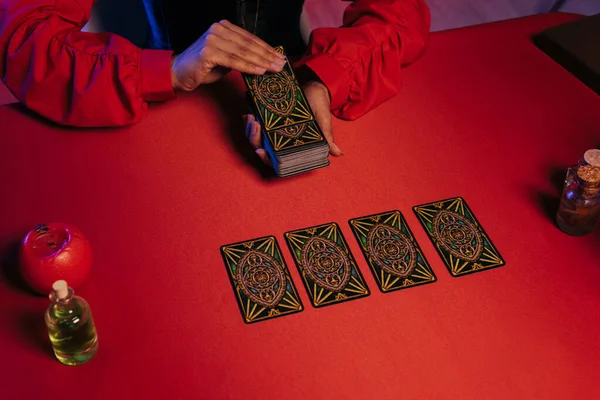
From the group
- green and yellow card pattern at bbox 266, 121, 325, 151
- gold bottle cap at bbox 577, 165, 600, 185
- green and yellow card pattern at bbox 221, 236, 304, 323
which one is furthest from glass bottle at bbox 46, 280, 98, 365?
gold bottle cap at bbox 577, 165, 600, 185

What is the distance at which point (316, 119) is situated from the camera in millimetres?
1479

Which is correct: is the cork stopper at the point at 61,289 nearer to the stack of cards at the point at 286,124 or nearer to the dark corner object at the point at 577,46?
the stack of cards at the point at 286,124

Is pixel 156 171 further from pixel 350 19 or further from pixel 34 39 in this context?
pixel 350 19

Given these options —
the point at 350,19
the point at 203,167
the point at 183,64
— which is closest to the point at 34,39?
the point at 183,64

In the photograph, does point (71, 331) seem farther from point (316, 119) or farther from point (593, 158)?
point (593, 158)

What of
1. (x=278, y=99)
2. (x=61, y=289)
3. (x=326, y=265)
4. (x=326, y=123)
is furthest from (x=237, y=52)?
(x=61, y=289)

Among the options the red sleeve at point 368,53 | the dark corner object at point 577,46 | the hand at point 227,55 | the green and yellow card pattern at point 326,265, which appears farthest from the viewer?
the dark corner object at point 577,46

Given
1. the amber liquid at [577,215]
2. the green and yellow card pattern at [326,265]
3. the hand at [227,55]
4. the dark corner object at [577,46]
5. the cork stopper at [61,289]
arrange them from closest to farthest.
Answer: the cork stopper at [61,289] → the green and yellow card pattern at [326,265] → the amber liquid at [577,215] → the hand at [227,55] → the dark corner object at [577,46]

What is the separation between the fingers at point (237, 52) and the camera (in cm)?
142

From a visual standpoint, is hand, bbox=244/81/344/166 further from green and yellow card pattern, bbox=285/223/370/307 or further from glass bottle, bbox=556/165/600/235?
glass bottle, bbox=556/165/600/235

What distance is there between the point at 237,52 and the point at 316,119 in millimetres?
223

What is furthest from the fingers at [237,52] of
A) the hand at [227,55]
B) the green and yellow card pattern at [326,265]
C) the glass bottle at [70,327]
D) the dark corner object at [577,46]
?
the dark corner object at [577,46]

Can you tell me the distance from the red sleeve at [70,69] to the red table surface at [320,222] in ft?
0.18

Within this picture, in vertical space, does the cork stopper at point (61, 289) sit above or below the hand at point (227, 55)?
below
